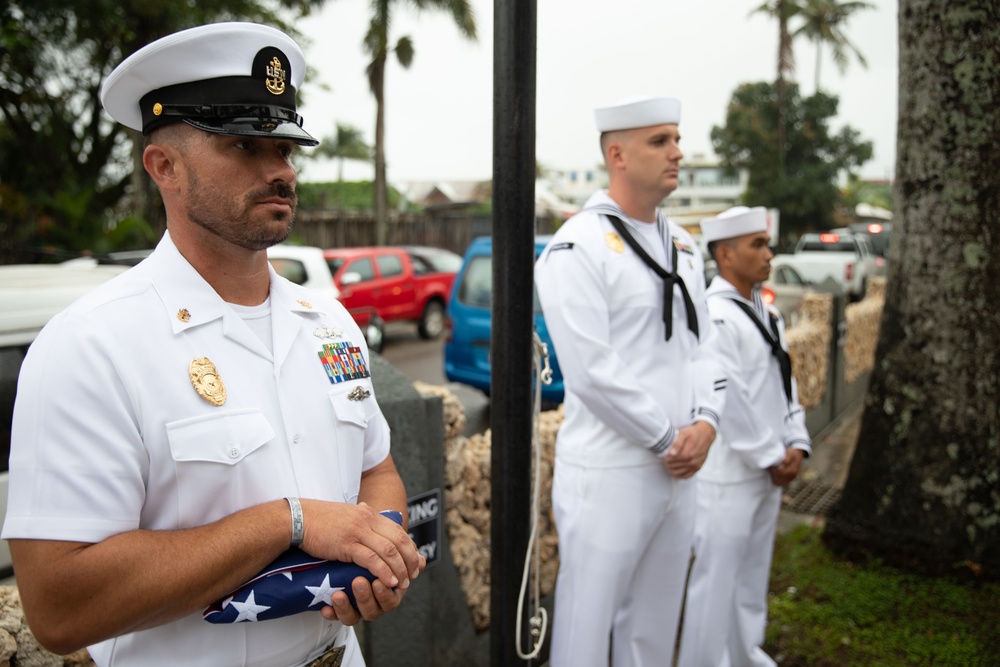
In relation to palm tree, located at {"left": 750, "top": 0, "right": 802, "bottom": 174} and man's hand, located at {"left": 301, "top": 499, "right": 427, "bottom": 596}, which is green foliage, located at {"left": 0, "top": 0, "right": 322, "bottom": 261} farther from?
palm tree, located at {"left": 750, "top": 0, "right": 802, "bottom": 174}

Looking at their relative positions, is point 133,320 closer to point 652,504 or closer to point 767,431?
point 652,504

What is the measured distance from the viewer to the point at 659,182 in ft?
9.80

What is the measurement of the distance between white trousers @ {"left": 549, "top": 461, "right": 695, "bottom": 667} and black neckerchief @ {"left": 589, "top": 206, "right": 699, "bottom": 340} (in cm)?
55

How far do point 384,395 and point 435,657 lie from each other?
111 centimetres

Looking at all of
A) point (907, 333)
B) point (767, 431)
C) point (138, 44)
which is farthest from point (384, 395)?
point (138, 44)

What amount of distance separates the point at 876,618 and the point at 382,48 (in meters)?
19.0

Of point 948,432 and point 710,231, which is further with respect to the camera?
point 948,432

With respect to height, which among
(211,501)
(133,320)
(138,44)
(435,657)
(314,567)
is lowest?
(435,657)

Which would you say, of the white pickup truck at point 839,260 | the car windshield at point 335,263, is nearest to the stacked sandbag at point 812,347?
the car windshield at point 335,263

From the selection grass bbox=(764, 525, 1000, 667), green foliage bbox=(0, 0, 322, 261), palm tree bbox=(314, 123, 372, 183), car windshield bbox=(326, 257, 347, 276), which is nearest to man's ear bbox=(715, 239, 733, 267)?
grass bbox=(764, 525, 1000, 667)

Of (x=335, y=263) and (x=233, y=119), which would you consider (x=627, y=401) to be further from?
(x=335, y=263)

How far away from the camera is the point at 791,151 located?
3042cm

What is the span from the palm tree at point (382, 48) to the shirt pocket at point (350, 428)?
19.5m

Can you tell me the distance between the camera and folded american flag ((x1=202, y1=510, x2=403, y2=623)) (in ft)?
4.64
